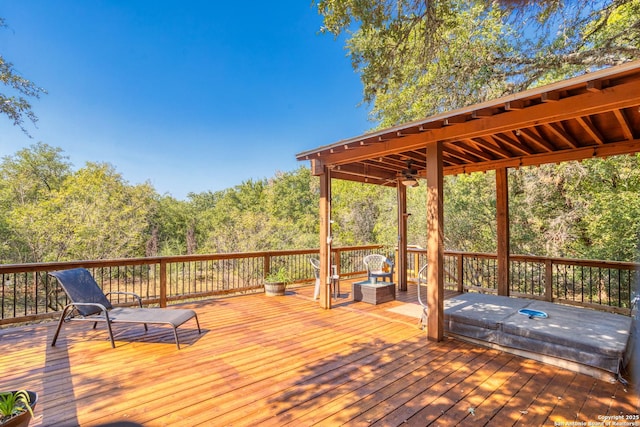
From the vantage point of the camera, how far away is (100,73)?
1157 cm

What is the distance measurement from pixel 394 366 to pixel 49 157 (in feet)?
63.0

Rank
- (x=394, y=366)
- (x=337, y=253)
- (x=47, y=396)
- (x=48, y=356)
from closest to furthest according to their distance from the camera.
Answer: (x=47, y=396)
(x=394, y=366)
(x=48, y=356)
(x=337, y=253)

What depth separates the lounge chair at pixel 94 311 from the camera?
3374 millimetres

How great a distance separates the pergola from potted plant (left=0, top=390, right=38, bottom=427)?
12.1 ft

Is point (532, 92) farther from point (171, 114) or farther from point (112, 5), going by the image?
point (171, 114)

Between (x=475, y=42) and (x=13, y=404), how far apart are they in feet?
30.7

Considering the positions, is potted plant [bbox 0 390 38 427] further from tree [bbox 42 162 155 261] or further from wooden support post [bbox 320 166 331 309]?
tree [bbox 42 162 155 261]

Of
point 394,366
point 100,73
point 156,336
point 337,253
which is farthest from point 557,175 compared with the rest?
point 100,73

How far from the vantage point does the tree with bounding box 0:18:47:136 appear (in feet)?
15.8

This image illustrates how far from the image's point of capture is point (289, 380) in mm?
2670

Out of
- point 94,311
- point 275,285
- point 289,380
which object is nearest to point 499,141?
point 289,380

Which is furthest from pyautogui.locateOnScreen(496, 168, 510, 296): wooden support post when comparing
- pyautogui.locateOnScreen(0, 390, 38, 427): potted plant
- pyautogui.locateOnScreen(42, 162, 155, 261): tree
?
pyautogui.locateOnScreen(42, 162, 155, 261): tree

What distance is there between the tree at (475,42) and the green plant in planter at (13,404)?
5566 mm

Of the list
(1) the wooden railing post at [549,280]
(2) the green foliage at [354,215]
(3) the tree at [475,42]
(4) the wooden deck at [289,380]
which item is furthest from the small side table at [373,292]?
(3) the tree at [475,42]
